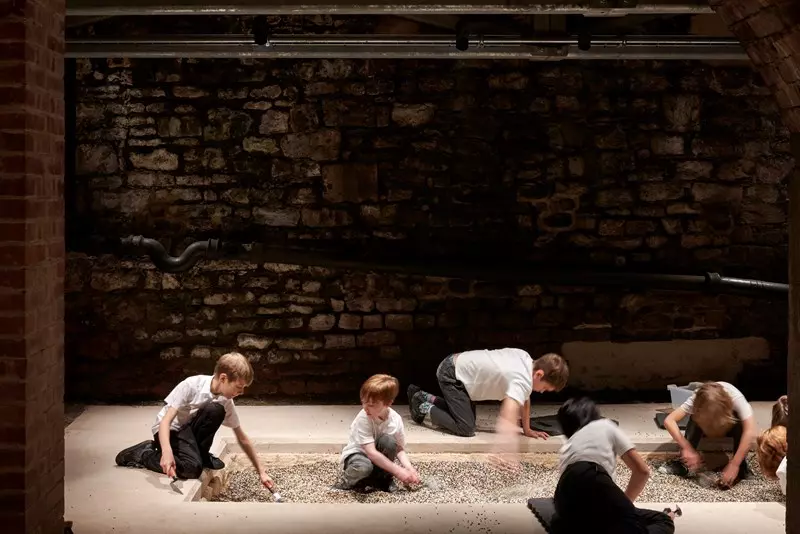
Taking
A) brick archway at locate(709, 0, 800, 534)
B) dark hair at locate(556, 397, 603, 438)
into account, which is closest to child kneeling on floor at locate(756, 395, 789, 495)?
brick archway at locate(709, 0, 800, 534)

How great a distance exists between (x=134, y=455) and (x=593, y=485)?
2.70m

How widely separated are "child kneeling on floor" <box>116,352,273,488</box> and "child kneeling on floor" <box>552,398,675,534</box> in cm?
177

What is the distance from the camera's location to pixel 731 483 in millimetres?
5340

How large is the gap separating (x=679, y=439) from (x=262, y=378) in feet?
10.5

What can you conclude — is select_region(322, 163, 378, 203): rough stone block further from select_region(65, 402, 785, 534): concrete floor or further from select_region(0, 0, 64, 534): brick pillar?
select_region(0, 0, 64, 534): brick pillar

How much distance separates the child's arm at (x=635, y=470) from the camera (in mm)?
4059

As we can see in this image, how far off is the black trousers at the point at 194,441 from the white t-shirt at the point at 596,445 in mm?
2021

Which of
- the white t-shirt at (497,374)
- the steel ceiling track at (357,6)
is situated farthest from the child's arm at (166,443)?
the steel ceiling track at (357,6)

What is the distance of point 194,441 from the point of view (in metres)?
5.06

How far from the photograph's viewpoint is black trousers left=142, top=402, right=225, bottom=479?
16.3 ft

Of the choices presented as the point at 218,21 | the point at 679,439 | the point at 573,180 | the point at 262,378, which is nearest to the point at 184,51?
the point at 218,21

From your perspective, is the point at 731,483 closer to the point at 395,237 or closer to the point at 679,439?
the point at 679,439

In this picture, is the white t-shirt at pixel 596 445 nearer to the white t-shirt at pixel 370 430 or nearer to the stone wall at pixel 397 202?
the white t-shirt at pixel 370 430

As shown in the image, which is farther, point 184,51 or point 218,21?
point 218,21
